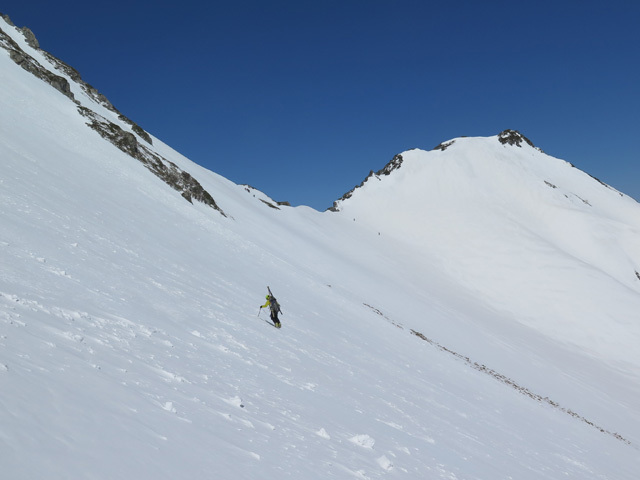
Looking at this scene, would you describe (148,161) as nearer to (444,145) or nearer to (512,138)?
(444,145)

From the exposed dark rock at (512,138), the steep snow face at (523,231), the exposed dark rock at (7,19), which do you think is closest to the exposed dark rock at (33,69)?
the exposed dark rock at (7,19)

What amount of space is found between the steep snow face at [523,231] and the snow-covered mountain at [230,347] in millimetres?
753

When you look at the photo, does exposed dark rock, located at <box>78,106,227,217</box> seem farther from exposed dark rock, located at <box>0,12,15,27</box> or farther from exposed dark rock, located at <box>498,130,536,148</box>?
exposed dark rock, located at <box>498,130,536,148</box>

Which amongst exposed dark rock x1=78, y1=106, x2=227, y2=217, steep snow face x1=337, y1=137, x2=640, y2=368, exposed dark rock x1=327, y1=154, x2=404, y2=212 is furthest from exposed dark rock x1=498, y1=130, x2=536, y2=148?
exposed dark rock x1=78, y1=106, x2=227, y2=217

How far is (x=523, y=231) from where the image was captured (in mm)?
66000

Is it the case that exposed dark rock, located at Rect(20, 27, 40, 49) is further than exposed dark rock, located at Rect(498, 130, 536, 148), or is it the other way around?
exposed dark rock, located at Rect(498, 130, 536, 148)

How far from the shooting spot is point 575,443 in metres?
15.7

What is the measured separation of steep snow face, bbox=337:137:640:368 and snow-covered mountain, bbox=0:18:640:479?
29.7 inches

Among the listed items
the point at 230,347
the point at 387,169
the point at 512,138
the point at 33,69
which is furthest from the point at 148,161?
the point at 512,138

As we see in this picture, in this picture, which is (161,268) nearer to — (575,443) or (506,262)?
(575,443)

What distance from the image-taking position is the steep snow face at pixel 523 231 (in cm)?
4894

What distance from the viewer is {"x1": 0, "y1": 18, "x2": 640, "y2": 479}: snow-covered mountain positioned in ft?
18.2

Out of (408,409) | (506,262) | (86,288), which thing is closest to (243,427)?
(86,288)

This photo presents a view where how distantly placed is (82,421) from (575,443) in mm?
17842
